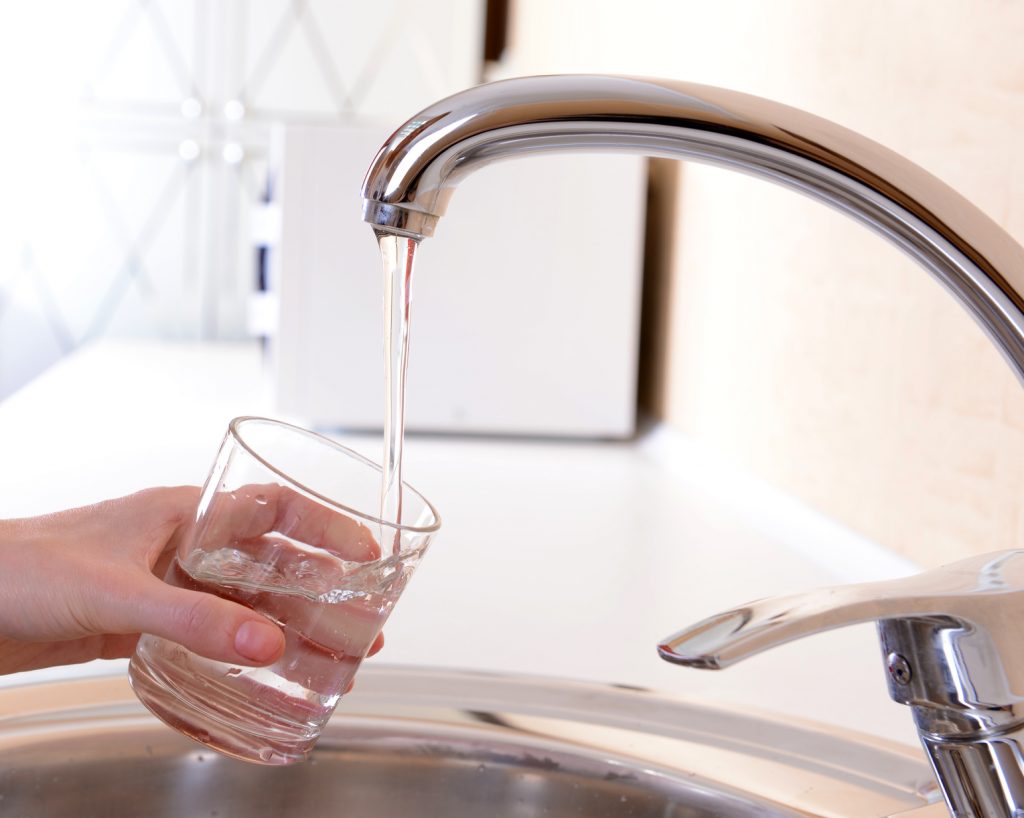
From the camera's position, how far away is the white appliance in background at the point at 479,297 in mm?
1443

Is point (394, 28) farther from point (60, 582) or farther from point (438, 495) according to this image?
point (60, 582)

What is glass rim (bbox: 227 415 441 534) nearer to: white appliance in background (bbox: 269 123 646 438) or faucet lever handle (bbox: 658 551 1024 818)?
faucet lever handle (bbox: 658 551 1024 818)

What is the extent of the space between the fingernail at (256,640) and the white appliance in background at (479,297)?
3.53 feet

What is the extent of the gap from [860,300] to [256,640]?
0.67 metres

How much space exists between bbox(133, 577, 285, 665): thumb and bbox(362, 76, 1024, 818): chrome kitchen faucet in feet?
0.45

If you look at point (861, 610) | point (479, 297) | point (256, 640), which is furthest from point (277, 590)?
point (479, 297)

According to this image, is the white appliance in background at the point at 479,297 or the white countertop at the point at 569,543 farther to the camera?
the white appliance in background at the point at 479,297

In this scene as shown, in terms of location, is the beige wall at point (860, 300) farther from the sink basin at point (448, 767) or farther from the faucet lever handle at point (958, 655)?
the faucet lever handle at point (958, 655)

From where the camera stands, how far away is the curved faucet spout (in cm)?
30

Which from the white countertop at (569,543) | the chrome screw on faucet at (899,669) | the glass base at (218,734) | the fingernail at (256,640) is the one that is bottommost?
the white countertop at (569,543)

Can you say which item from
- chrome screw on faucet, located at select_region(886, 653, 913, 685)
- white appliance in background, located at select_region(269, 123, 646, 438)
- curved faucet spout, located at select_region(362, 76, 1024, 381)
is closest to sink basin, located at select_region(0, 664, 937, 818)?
chrome screw on faucet, located at select_region(886, 653, 913, 685)

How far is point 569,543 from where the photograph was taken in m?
0.98

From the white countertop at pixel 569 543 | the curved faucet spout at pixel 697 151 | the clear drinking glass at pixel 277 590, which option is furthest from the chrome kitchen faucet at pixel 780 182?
the white countertop at pixel 569 543

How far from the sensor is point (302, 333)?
1.45m
